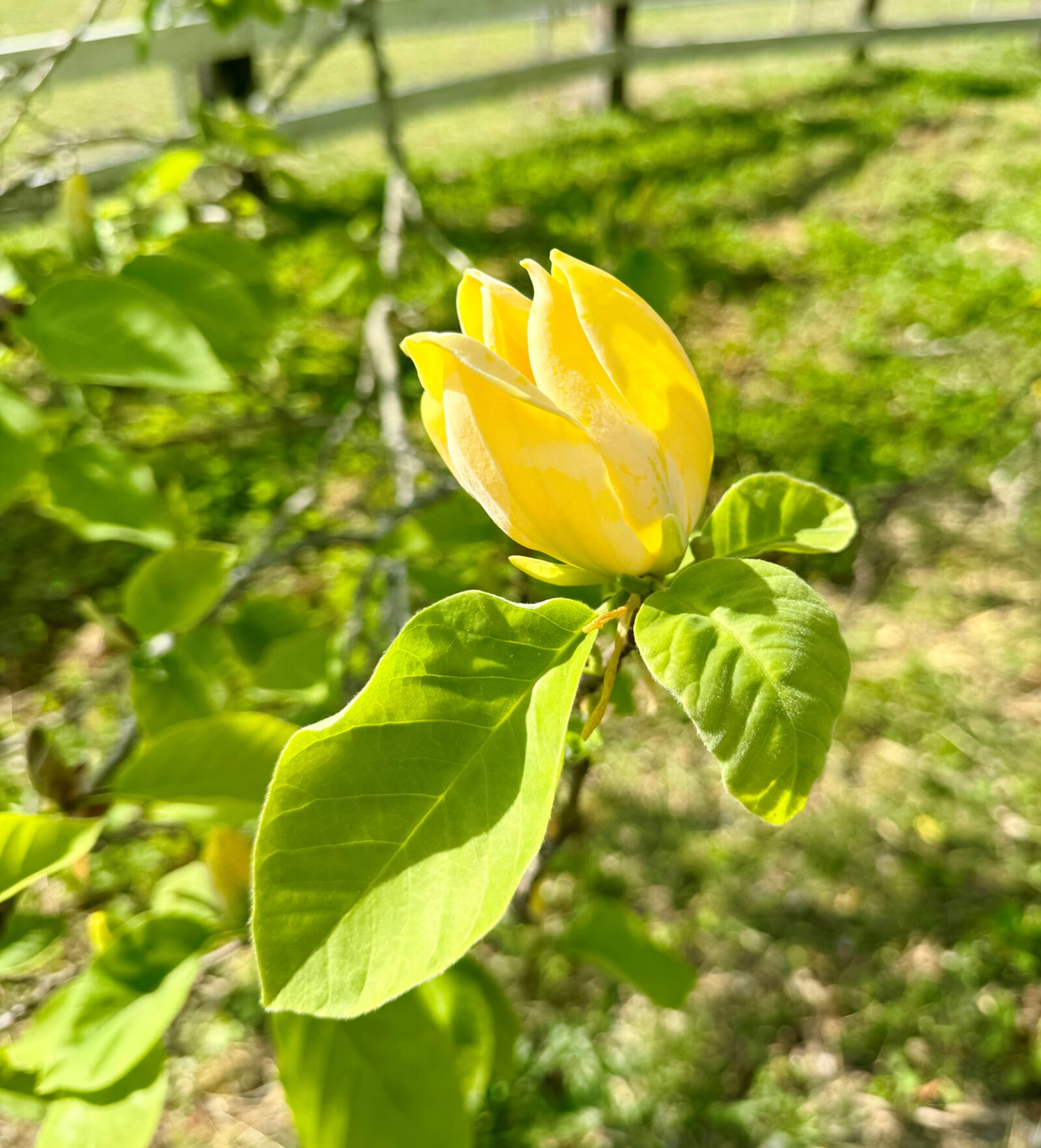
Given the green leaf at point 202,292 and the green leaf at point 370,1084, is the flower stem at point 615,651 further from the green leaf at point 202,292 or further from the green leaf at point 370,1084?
the green leaf at point 202,292

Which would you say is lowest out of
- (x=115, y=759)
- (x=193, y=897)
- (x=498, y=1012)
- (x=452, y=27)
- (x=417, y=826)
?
(x=498, y=1012)

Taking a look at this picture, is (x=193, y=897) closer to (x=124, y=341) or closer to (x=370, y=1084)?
(x=370, y=1084)

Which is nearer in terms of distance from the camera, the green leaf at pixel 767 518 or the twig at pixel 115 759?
the green leaf at pixel 767 518

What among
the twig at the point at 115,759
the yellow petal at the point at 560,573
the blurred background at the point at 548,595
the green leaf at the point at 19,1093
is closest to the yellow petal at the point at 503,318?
the yellow petal at the point at 560,573

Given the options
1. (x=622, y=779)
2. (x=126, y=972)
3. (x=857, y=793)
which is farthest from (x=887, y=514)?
(x=126, y=972)

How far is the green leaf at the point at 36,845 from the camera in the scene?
2.56 ft

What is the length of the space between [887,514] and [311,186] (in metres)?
4.67

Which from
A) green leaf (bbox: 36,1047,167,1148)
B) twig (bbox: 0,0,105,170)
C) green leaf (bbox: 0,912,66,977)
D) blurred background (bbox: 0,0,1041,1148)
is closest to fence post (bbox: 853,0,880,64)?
blurred background (bbox: 0,0,1041,1148)

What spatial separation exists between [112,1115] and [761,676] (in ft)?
2.83

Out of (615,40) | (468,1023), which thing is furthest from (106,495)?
(615,40)

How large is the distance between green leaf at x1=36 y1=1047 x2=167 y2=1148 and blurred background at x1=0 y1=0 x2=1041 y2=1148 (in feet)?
0.62

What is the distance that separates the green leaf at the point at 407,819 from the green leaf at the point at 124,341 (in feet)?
1.92

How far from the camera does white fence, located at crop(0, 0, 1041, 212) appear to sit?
17.7 ft

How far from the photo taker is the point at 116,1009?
0.95 meters
